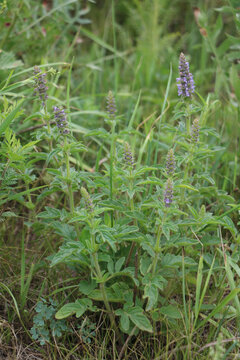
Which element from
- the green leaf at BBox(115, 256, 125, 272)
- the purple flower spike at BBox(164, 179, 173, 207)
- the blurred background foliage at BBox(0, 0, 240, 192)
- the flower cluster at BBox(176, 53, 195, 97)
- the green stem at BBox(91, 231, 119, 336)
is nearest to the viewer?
the purple flower spike at BBox(164, 179, 173, 207)

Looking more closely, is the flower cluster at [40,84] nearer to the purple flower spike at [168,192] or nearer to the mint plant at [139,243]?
the mint plant at [139,243]

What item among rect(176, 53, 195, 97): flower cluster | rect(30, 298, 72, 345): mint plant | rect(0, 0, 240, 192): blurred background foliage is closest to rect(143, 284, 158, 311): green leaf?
rect(30, 298, 72, 345): mint plant

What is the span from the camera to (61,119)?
1.95 meters

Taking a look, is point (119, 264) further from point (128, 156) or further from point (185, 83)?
point (185, 83)

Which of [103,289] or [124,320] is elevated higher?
[103,289]

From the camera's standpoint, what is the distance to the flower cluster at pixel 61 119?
194 centimetres

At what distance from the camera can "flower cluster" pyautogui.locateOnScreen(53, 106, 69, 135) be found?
1.94 meters

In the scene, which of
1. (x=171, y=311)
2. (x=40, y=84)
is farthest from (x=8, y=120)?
(x=171, y=311)

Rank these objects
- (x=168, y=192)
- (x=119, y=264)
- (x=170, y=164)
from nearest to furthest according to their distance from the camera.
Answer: (x=168, y=192)
(x=170, y=164)
(x=119, y=264)

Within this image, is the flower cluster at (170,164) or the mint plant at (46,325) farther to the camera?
the mint plant at (46,325)

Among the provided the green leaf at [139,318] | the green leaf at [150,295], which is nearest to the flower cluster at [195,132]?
the green leaf at [150,295]

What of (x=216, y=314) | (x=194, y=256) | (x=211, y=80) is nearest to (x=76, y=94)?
(x=211, y=80)

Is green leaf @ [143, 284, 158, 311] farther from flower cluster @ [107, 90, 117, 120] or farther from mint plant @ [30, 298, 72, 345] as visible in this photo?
flower cluster @ [107, 90, 117, 120]

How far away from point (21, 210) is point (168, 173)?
1276mm
